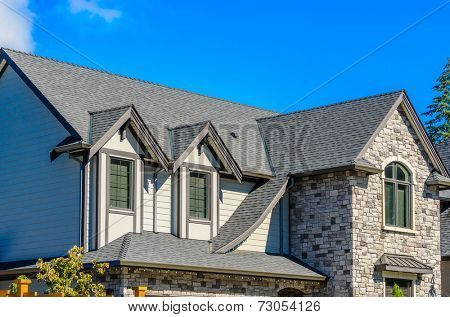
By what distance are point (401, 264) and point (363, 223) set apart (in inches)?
76.6

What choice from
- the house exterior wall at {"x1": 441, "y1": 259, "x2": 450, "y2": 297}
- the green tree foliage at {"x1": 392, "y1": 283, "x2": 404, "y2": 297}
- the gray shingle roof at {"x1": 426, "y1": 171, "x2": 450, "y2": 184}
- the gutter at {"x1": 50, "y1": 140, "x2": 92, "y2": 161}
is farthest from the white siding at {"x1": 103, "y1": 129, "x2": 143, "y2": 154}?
the house exterior wall at {"x1": 441, "y1": 259, "x2": 450, "y2": 297}

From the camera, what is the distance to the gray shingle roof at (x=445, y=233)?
33875mm

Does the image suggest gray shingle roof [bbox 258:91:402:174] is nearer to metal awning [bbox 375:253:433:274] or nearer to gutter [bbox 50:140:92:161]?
metal awning [bbox 375:253:433:274]

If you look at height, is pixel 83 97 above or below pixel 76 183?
above

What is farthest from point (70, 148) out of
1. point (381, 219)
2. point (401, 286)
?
point (401, 286)

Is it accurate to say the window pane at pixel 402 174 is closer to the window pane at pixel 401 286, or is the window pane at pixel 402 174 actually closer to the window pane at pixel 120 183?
the window pane at pixel 401 286

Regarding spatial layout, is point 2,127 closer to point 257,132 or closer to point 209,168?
point 209,168

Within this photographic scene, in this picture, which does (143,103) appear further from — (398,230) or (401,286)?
(401,286)

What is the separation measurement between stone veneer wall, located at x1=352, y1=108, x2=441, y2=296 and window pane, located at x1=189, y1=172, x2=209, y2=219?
4.74 meters

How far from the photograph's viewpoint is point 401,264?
Result: 28.7m

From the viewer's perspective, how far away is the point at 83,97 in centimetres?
2819

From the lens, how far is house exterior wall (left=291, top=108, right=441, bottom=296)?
28.0 metres
